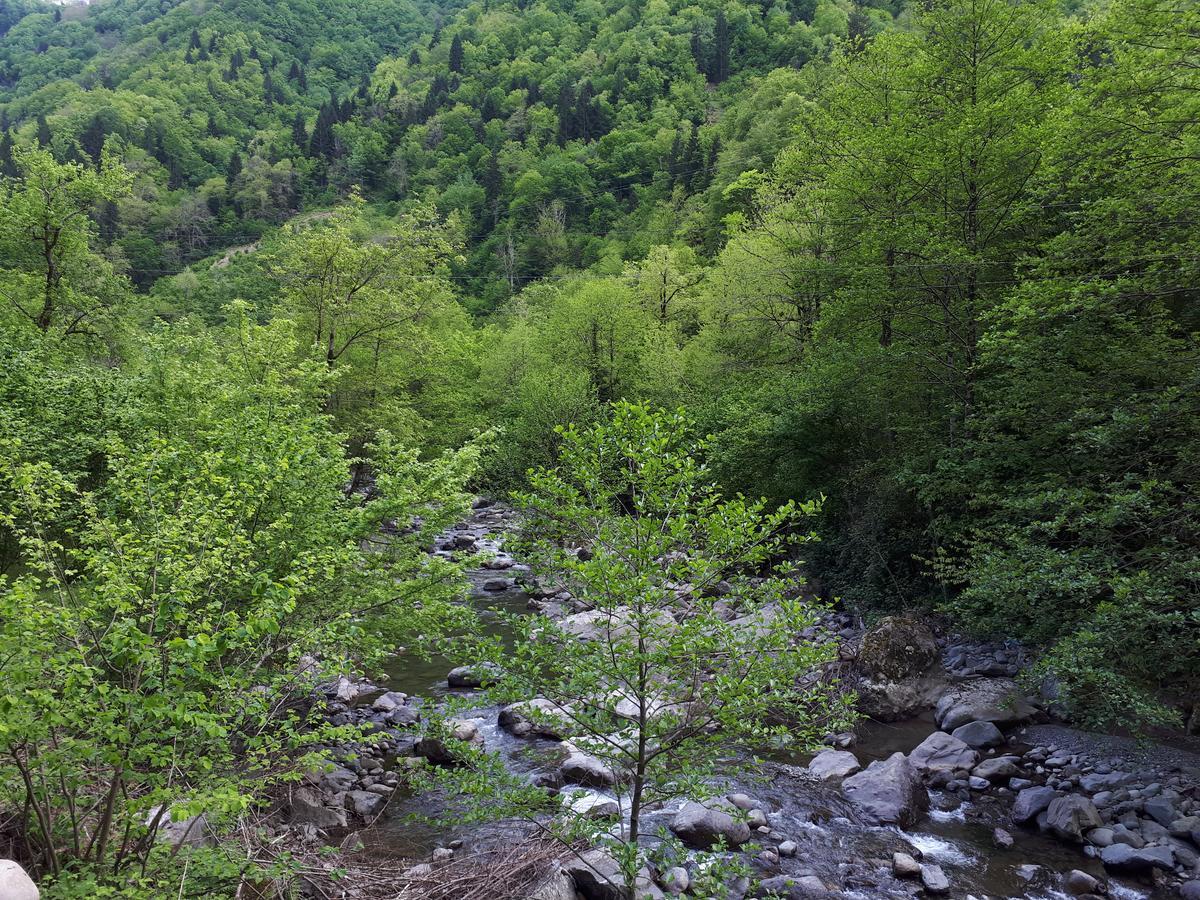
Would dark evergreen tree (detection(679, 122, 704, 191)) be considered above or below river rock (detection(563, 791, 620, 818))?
above

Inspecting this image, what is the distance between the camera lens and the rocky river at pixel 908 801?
7.54 metres

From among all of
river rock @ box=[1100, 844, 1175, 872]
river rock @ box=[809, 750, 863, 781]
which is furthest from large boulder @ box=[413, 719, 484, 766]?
river rock @ box=[1100, 844, 1175, 872]

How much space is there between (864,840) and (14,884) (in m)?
8.50

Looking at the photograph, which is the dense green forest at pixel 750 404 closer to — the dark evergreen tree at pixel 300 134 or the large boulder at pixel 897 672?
the large boulder at pixel 897 672

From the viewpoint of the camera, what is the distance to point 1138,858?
24.5 feet

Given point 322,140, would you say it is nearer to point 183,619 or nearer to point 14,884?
point 183,619

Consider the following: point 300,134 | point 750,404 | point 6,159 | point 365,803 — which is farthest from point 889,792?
point 300,134

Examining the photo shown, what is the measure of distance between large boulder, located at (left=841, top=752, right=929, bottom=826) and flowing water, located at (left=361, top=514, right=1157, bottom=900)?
0.46 feet

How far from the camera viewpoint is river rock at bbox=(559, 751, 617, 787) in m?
9.77

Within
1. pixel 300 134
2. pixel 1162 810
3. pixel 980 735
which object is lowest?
pixel 980 735

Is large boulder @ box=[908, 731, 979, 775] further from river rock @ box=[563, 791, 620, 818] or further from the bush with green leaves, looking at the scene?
the bush with green leaves

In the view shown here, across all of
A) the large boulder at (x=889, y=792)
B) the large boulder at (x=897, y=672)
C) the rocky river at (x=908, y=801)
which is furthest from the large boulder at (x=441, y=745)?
the large boulder at (x=897, y=672)

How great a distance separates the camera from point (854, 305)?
15922mm

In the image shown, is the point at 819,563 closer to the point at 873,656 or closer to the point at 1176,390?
the point at 873,656
